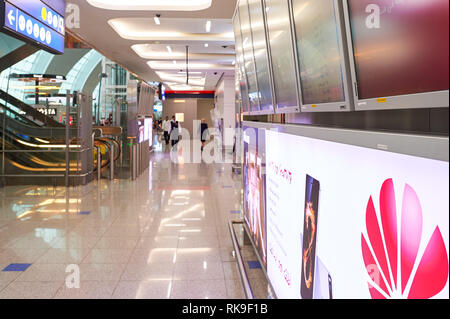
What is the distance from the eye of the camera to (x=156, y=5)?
8180mm

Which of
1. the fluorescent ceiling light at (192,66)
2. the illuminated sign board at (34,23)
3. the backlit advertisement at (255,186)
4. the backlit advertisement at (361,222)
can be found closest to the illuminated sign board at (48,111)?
the illuminated sign board at (34,23)

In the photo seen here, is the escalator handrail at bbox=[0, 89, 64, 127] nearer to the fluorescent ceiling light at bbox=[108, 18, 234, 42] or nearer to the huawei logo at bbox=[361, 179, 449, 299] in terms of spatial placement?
the fluorescent ceiling light at bbox=[108, 18, 234, 42]

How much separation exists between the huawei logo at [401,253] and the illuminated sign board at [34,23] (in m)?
4.45

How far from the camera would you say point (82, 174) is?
939cm

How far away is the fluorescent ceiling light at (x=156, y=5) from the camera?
7.94 metres

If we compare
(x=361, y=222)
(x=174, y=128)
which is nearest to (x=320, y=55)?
(x=361, y=222)

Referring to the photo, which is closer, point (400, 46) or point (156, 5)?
point (400, 46)

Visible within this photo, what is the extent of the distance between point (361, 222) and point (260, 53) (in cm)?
226

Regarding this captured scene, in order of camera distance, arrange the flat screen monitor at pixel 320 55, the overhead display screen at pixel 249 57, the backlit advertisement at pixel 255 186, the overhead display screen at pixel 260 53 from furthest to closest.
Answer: the overhead display screen at pixel 249 57, the backlit advertisement at pixel 255 186, the overhead display screen at pixel 260 53, the flat screen monitor at pixel 320 55

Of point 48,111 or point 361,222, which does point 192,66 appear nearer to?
point 48,111

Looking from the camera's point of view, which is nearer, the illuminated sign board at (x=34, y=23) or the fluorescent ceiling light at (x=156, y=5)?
the illuminated sign board at (x=34, y=23)

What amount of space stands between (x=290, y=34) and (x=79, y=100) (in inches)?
313

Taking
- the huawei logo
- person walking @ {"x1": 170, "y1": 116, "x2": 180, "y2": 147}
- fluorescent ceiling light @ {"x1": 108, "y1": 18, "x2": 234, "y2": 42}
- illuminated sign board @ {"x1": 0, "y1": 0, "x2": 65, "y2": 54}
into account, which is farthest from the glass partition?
person walking @ {"x1": 170, "y1": 116, "x2": 180, "y2": 147}

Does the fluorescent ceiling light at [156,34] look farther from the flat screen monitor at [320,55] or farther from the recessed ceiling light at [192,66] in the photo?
the flat screen monitor at [320,55]
